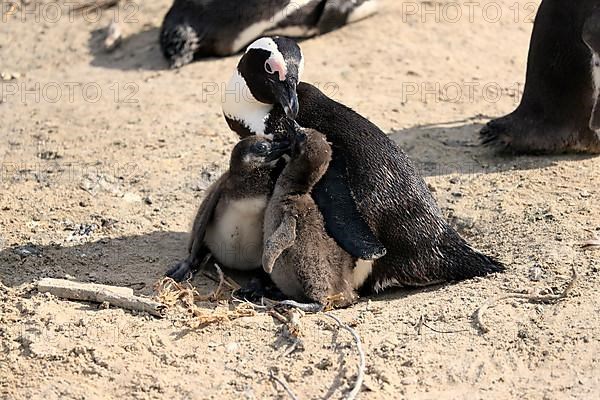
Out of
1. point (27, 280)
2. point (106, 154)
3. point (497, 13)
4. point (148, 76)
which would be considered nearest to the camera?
point (27, 280)

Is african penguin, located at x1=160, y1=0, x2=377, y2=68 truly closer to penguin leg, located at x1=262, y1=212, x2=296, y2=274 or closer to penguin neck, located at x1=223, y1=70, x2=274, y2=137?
penguin neck, located at x1=223, y1=70, x2=274, y2=137

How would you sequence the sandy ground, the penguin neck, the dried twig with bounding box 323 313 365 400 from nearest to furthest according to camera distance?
the dried twig with bounding box 323 313 365 400 < the sandy ground < the penguin neck

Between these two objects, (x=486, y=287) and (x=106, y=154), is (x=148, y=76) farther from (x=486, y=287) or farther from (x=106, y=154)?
(x=486, y=287)

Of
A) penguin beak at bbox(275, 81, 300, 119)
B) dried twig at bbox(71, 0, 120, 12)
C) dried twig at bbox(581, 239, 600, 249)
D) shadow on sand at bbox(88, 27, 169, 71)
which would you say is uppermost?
penguin beak at bbox(275, 81, 300, 119)

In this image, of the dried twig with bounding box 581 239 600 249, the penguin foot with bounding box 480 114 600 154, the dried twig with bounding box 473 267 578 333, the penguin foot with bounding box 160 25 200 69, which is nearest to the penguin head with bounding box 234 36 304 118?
the dried twig with bounding box 473 267 578 333

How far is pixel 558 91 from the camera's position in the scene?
6805mm

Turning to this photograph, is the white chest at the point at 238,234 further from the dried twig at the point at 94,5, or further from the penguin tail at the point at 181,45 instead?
the dried twig at the point at 94,5

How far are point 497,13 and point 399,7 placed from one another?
3.06ft

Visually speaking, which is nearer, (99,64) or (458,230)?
(458,230)

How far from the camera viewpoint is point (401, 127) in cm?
749

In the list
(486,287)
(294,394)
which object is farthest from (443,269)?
(294,394)

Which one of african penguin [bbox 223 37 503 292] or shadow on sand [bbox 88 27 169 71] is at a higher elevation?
african penguin [bbox 223 37 503 292]

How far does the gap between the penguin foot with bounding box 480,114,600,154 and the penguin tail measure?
3126 millimetres

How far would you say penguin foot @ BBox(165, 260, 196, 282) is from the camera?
5344 millimetres
